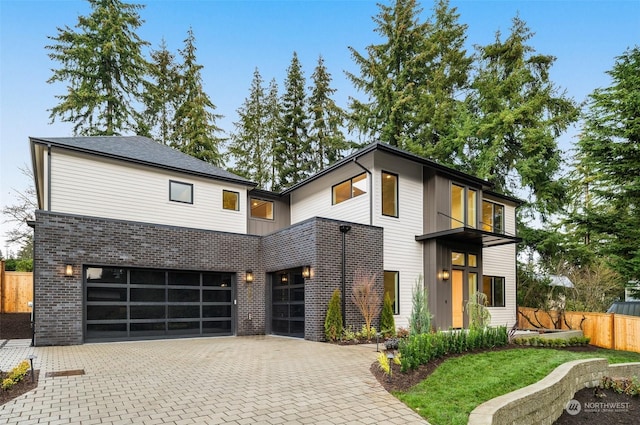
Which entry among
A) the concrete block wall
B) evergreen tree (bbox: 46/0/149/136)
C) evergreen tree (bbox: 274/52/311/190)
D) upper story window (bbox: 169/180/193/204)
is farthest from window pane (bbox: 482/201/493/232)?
evergreen tree (bbox: 46/0/149/136)

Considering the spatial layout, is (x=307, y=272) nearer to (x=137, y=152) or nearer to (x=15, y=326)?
(x=137, y=152)

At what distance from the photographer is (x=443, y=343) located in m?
7.41

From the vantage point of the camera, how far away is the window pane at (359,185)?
1271 cm

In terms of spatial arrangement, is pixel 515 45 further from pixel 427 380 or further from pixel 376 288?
pixel 427 380

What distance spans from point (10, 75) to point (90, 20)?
7889 mm

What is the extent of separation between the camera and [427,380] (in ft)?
19.0

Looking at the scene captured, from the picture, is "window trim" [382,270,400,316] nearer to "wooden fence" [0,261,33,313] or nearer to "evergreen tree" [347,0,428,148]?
"evergreen tree" [347,0,428,148]

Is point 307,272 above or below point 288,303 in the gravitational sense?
above

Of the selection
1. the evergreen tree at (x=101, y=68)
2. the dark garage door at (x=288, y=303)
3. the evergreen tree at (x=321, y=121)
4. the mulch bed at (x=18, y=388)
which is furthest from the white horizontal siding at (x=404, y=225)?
the evergreen tree at (x=101, y=68)

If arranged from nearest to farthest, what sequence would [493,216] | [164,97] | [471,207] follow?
[471,207]
[493,216]
[164,97]

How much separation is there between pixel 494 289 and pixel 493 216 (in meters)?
Result: 3.10

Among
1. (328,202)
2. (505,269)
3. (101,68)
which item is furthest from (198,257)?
(101,68)

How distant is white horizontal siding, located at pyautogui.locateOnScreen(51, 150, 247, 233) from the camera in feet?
38.0

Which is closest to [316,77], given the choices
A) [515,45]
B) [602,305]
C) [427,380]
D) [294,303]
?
[515,45]
